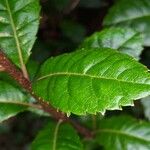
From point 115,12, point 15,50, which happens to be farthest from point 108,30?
point 15,50

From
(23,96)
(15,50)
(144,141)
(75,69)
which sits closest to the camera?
(75,69)

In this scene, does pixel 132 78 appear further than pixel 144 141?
No

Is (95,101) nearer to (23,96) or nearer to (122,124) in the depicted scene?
(23,96)

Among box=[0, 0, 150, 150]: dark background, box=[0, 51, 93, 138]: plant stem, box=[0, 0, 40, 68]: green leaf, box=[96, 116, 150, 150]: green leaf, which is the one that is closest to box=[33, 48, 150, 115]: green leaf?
box=[0, 51, 93, 138]: plant stem

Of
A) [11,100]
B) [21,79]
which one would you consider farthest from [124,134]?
[21,79]

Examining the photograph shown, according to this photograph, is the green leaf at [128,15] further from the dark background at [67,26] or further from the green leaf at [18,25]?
the green leaf at [18,25]

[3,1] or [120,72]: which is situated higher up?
[3,1]

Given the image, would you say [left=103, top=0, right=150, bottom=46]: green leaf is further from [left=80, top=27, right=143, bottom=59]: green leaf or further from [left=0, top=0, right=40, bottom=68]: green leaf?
[left=0, top=0, right=40, bottom=68]: green leaf
